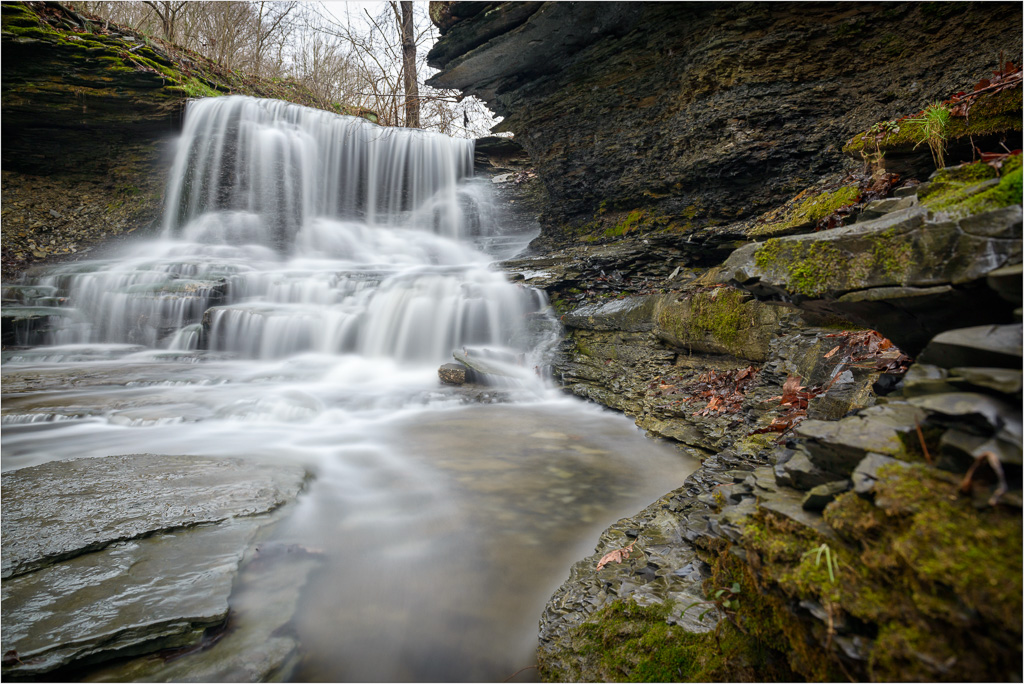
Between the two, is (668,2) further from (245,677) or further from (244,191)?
(244,191)

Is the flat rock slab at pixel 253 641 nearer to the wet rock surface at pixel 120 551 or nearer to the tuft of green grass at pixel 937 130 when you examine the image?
the wet rock surface at pixel 120 551

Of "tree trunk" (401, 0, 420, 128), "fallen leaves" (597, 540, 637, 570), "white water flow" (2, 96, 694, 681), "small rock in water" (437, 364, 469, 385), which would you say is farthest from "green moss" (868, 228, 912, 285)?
"tree trunk" (401, 0, 420, 128)

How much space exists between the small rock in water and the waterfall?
1026mm

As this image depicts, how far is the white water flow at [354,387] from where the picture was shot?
232cm

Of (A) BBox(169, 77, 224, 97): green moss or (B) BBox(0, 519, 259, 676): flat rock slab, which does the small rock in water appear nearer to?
(B) BBox(0, 519, 259, 676): flat rock slab

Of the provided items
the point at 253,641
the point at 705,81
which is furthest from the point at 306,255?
the point at 253,641

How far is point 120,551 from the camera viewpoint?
2244 mm

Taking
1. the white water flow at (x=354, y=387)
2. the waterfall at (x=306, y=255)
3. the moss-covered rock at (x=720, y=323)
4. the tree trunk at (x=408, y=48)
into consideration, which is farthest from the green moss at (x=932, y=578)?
the tree trunk at (x=408, y=48)

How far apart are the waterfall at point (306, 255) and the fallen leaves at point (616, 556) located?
4.86m

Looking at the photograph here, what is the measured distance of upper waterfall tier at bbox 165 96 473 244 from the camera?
12.7 metres

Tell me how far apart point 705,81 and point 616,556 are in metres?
7.67

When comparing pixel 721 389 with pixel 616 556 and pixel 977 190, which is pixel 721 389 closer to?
pixel 616 556

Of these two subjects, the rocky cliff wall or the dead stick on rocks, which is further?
the dead stick on rocks

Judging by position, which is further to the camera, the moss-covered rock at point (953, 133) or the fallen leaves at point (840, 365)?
the fallen leaves at point (840, 365)
